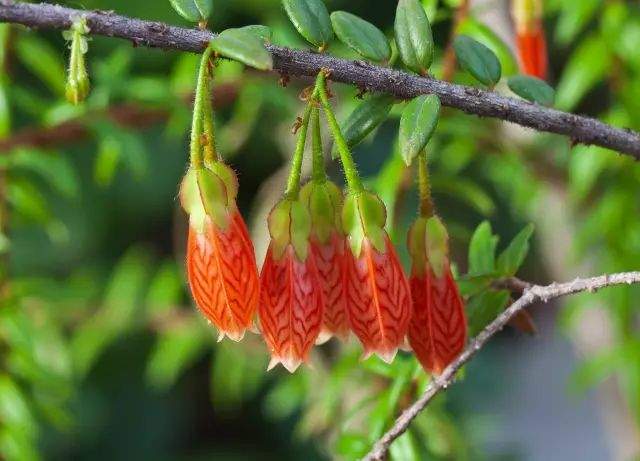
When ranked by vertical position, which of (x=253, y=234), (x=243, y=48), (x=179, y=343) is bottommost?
(x=179, y=343)

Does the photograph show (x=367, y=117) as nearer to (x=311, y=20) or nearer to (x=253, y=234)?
(x=311, y=20)

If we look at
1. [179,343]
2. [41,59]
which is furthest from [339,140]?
[179,343]

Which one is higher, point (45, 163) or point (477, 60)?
point (477, 60)

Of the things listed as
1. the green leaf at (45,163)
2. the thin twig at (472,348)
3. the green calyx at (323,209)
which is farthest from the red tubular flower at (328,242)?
the green leaf at (45,163)

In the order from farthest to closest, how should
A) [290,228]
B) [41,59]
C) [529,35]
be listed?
[41,59]
[529,35]
[290,228]

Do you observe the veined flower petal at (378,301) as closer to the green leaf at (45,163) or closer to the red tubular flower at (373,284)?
the red tubular flower at (373,284)

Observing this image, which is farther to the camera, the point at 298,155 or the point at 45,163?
the point at 45,163

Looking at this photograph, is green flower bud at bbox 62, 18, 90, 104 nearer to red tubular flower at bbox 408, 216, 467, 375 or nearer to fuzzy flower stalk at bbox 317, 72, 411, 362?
A: fuzzy flower stalk at bbox 317, 72, 411, 362
